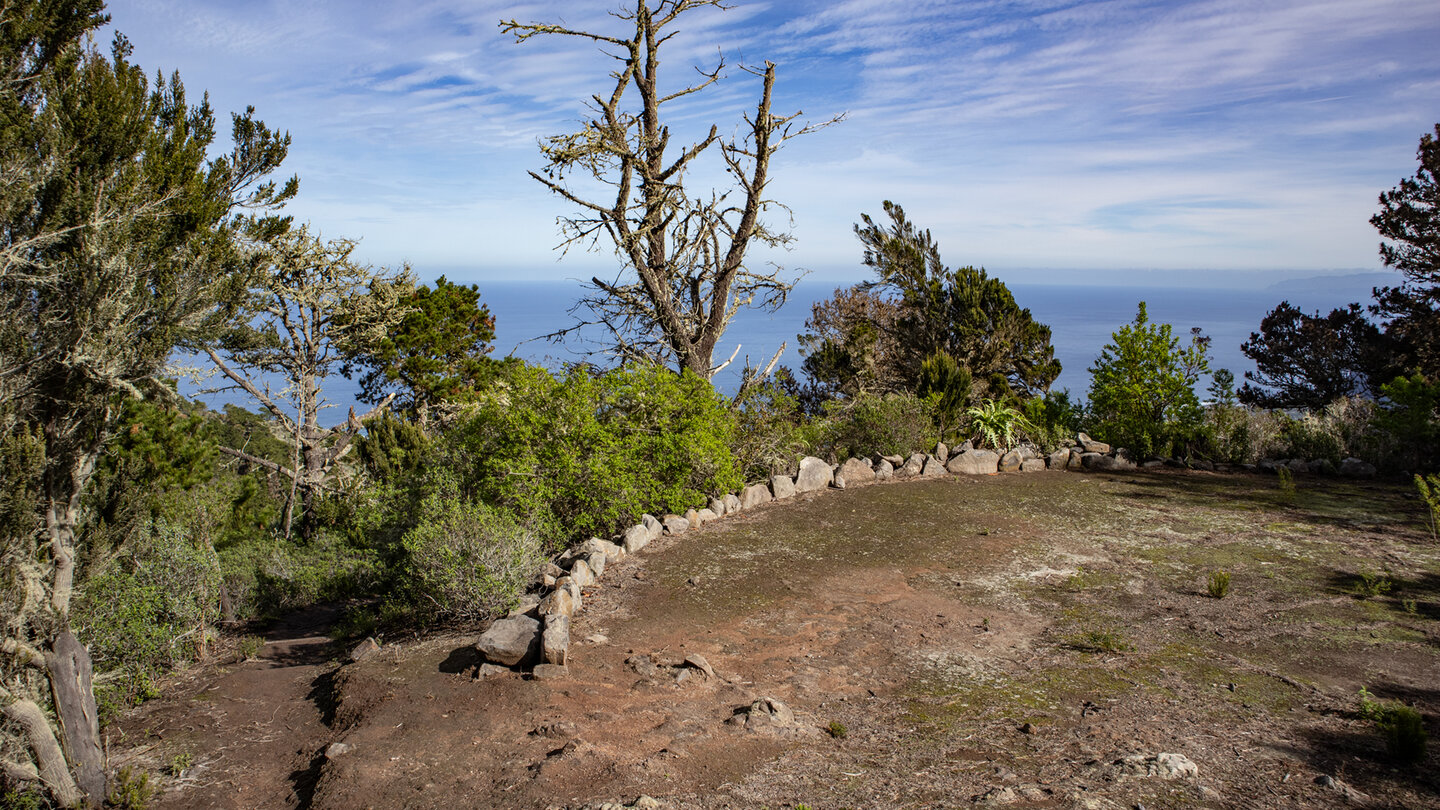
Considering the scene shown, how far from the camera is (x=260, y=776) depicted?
4.11 m

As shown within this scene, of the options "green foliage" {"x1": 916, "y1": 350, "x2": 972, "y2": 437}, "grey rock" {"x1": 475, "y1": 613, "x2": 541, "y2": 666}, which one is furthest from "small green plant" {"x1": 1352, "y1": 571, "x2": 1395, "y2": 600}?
"grey rock" {"x1": 475, "y1": 613, "x2": 541, "y2": 666}

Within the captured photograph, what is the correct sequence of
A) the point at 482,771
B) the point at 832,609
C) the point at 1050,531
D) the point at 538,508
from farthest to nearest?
the point at 1050,531
the point at 538,508
the point at 832,609
the point at 482,771

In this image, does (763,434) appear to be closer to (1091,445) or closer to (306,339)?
(1091,445)

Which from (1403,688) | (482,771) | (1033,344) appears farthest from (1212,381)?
(482,771)

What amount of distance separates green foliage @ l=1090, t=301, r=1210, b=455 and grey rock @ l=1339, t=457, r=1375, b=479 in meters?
1.79

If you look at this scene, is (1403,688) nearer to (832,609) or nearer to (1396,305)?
(832,609)

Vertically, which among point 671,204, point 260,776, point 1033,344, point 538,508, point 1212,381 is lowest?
point 260,776

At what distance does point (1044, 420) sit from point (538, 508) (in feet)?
28.9

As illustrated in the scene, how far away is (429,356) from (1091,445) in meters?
14.1

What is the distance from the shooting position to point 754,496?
9062mm

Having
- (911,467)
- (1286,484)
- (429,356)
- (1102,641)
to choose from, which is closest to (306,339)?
(429,356)

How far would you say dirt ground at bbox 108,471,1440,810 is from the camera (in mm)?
3611

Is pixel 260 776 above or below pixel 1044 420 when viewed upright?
below

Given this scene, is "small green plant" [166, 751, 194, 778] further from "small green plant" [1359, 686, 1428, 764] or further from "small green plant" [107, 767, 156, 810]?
"small green plant" [1359, 686, 1428, 764]
